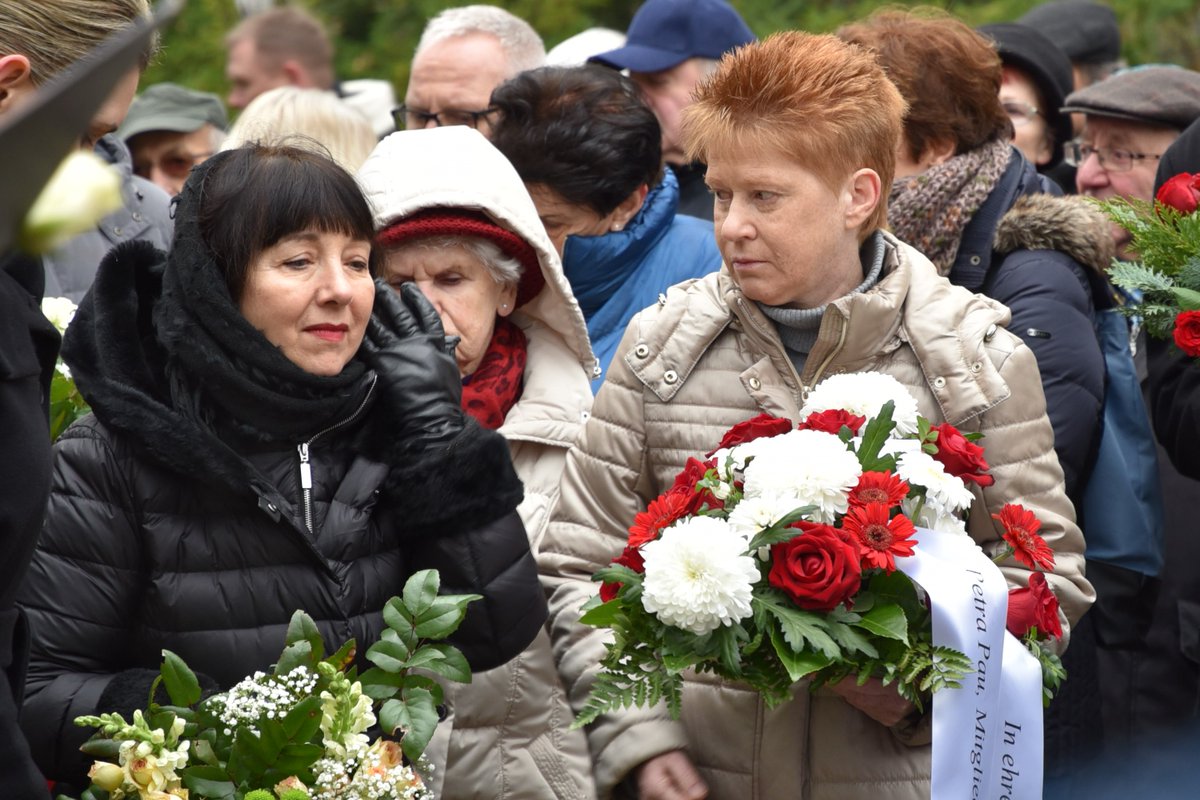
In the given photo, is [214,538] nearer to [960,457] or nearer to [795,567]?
[795,567]

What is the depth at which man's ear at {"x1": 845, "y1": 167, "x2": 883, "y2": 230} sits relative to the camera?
3.01m

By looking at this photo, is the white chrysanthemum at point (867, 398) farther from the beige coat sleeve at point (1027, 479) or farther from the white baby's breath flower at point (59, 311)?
the white baby's breath flower at point (59, 311)

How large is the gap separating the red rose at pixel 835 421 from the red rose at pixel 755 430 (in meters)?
0.07

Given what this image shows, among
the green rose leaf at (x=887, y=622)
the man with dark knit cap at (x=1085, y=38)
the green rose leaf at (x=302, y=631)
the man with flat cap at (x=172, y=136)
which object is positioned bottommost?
the man with dark knit cap at (x=1085, y=38)

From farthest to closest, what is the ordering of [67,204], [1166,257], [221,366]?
[1166,257] → [221,366] → [67,204]

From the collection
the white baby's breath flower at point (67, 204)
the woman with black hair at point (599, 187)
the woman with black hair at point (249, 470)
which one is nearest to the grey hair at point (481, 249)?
the woman with black hair at point (599, 187)

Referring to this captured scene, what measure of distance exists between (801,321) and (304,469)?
105 centimetres

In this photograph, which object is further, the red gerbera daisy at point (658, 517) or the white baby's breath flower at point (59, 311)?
the white baby's breath flower at point (59, 311)

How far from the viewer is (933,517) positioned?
2.62 meters

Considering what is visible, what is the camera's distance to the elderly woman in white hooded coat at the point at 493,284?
3436mm

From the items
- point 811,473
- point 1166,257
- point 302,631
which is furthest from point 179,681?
point 1166,257

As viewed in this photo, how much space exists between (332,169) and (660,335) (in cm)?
75

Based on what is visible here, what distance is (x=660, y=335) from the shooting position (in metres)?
3.04

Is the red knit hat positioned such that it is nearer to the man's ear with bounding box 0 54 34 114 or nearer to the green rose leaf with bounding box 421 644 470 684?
the green rose leaf with bounding box 421 644 470 684
